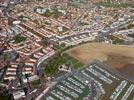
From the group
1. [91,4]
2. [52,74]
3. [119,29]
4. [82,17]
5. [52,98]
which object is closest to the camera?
[52,98]

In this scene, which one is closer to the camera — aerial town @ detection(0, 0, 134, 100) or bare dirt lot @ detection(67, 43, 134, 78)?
aerial town @ detection(0, 0, 134, 100)

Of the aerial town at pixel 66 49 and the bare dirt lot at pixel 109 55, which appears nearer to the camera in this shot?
the aerial town at pixel 66 49

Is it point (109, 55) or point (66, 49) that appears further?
point (66, 49)

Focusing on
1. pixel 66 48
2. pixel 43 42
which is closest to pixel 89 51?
pixel 66 48

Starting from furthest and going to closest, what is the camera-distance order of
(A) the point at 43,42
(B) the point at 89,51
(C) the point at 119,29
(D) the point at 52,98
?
(C) the point at 119,29
(A) the point at 43,42
(B) the point at 89,51
(D) the point at 52,98

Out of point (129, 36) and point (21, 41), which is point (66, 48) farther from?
point (129, 36)

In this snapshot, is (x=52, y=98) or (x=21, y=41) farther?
(x=21, y=41)
